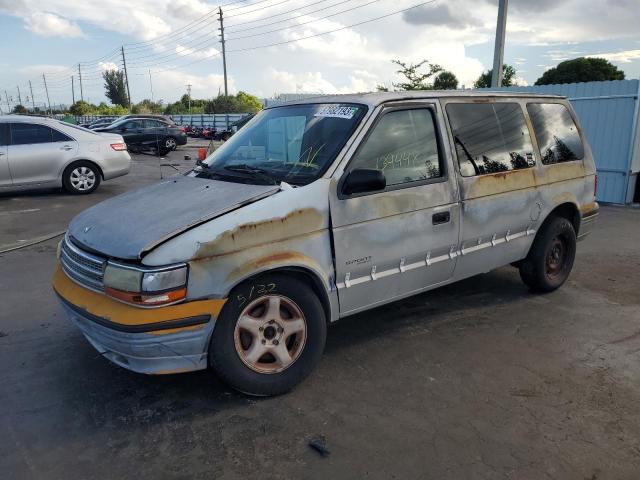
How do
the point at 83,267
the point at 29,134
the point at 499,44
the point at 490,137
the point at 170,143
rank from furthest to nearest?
1. the point at 170,143
2. the point at 499,44
3. the point at 29,134
4. the point at 490,137
5. the point at 83,267

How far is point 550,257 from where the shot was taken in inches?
→ 199

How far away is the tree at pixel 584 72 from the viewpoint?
1139 inches

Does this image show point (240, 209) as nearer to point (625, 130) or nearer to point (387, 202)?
point (387, 202)

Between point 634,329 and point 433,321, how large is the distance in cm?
166

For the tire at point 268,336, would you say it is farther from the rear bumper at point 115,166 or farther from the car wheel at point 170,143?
the car wheel at point 170,143

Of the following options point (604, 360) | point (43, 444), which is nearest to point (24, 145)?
point (43, 444)

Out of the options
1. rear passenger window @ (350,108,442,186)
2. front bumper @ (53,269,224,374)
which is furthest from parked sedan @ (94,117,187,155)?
front bumper @ (53,269,224,374)

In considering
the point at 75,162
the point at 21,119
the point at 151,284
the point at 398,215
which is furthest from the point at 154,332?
the point at 21,119

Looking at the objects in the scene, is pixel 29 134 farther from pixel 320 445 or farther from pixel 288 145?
pixel 320 445

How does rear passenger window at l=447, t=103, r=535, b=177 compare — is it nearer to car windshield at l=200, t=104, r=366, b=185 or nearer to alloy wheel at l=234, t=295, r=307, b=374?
car windshield at l=200, t=104, r=366, b=185

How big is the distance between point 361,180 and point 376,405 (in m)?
1.39

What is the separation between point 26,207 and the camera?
30.8 feet

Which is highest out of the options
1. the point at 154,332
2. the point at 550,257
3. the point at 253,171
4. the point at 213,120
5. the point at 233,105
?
the point at 233,105

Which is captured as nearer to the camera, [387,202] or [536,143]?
[387,202]
